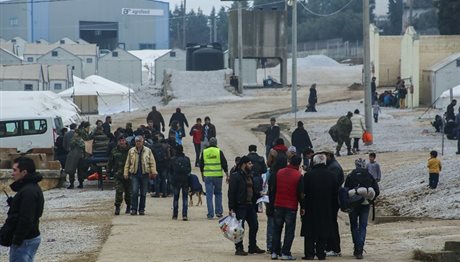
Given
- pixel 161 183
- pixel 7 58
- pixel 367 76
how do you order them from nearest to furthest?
1. pixel 161 183
2. pixel 367 76
3. pixel 7 58

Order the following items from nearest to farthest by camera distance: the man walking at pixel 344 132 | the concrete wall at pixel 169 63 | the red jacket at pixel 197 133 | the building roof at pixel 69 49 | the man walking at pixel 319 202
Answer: the man walking at pixel 319 202 → the red jacket at pixel 197 133 → the man walking at pixel 344 132 → the concrete wall at pixel 169 63 → the building roof at pixel 69 49

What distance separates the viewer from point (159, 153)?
86.2ft

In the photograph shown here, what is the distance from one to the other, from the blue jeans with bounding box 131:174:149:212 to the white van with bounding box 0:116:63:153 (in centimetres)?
1486

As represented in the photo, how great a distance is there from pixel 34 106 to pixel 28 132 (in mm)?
4808

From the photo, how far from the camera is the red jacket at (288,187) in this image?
1599 centimetres

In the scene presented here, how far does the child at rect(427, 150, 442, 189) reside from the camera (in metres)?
23.4

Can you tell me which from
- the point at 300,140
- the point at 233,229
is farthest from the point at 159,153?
the point at 233,229

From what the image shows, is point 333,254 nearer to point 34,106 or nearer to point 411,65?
point 34,106

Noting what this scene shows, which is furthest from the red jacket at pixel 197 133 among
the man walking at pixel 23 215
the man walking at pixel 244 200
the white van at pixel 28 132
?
the man walking at pixel 23 215

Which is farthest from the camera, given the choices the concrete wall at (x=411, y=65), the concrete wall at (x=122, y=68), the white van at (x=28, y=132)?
the concrete wall at (x=122, y=68)

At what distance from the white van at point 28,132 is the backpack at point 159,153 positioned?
11.8m

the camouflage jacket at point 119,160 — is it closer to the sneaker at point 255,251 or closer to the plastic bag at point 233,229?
the sneaker at point 255,251

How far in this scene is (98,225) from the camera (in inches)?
858

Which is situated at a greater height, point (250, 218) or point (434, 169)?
point (434, 169)
